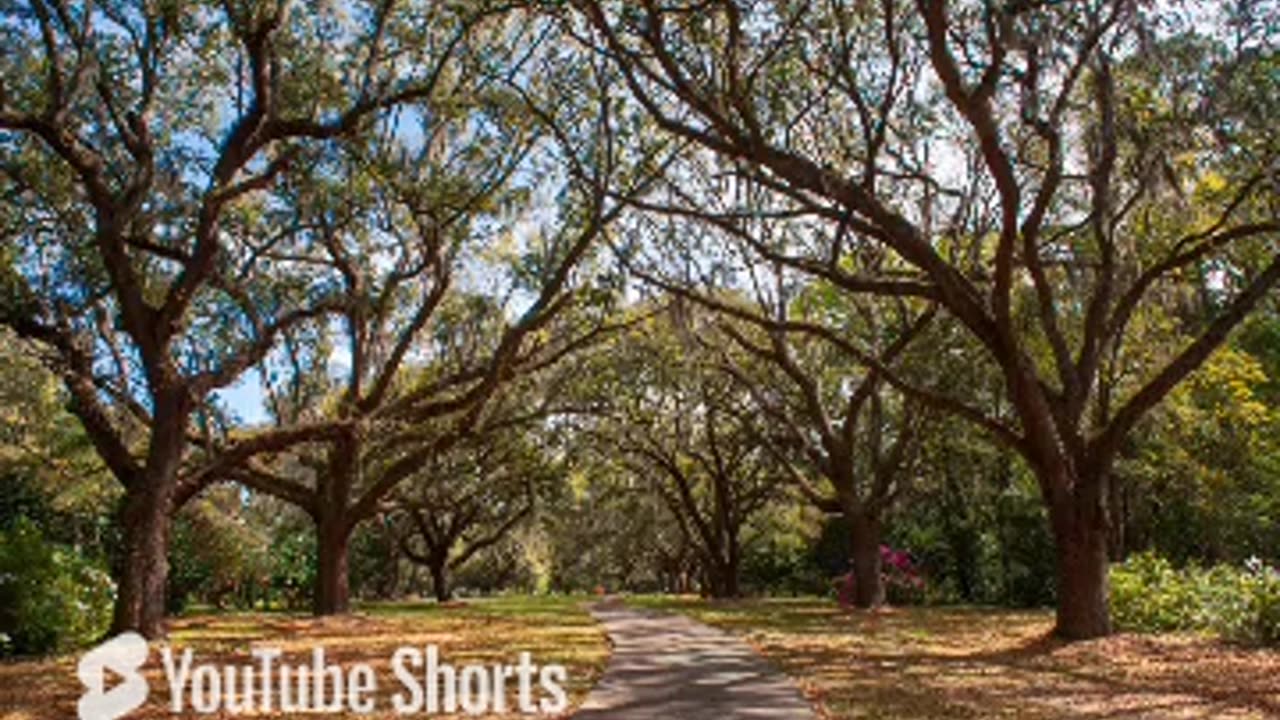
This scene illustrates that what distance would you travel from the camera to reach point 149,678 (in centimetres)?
1057

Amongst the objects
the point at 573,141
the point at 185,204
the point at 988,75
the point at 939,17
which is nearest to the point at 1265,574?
the point at 988,75

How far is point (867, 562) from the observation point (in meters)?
22.6

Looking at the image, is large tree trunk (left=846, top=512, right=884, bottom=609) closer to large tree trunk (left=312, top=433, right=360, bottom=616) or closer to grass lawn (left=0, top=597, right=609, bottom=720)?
grass lawn (left=0, top=597, right=609, bottom=720)

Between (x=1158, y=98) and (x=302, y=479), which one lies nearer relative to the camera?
(x=1158, y=98)

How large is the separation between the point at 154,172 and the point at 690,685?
32.9 feet

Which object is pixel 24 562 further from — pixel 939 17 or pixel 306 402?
pixel 939 17

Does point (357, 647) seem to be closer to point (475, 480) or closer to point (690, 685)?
point (690, 685)

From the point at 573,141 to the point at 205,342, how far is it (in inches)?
296

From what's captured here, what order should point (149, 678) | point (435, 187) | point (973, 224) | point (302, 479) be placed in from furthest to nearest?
point (302, 479) → point (973, 224) → point (435, 187) → point (149, 678)

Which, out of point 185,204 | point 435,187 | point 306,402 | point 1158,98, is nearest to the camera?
point 1158,98

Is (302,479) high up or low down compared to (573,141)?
down

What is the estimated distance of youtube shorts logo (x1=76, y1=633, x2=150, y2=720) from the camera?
8820 mm

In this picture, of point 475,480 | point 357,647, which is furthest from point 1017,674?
point 475,480

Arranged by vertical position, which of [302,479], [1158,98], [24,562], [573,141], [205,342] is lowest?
[24,562]
